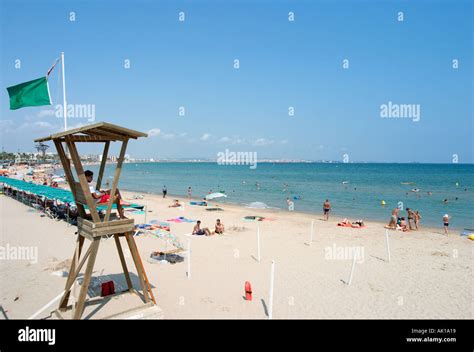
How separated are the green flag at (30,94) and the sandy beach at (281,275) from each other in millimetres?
5078

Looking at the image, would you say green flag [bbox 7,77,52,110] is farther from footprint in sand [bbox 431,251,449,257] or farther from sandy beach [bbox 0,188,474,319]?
footprint in sand [bbox 431,251,449,257]

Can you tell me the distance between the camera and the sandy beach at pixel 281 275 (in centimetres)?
784

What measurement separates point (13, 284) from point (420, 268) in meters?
12.9

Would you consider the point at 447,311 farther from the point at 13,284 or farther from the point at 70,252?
the point at 70,252

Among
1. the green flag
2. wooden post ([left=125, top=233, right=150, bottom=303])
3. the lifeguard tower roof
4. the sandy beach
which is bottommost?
the sandy beach

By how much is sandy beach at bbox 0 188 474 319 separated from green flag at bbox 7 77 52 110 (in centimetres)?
508

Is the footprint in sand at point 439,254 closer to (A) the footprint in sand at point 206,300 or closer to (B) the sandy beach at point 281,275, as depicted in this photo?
(B) the sandy beach at point 281,275

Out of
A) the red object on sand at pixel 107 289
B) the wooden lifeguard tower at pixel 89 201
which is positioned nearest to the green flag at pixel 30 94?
the wooden lifeguard tower at pixel 89 201

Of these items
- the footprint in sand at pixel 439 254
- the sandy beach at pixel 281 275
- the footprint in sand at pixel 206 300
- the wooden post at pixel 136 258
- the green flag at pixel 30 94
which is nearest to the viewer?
the wooden post at pixel 136 258

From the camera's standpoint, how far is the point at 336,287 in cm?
942

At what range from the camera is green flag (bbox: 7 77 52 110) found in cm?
972

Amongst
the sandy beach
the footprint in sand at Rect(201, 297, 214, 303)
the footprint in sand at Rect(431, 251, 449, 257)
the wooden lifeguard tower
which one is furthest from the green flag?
the footprint in sand at Rect(431, 251, 449, 257)
